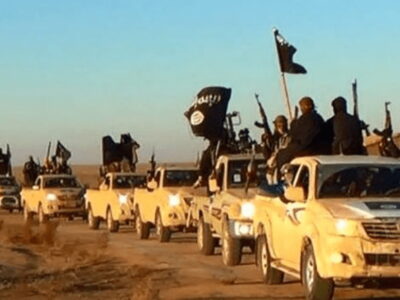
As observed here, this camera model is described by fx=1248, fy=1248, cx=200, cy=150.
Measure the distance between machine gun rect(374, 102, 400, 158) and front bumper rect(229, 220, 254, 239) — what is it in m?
9.84

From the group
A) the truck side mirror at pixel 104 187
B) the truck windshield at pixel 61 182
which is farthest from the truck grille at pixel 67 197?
the truck side mirror at pixel 104 187

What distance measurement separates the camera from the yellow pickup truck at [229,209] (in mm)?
19984

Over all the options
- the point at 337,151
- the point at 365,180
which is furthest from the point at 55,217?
the point at 365,180

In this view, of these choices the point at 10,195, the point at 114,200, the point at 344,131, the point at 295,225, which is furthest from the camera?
the point at 10,195

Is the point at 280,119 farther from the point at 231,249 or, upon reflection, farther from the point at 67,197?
the point at 67,197

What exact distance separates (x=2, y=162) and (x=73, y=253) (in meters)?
34.3

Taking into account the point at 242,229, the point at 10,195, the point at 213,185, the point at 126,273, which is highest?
the point at 213,185

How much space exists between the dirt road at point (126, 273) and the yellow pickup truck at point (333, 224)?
2.65 ft

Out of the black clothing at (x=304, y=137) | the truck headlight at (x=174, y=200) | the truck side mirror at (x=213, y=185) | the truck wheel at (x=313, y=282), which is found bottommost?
the truck wheel at (x=313, y=282)

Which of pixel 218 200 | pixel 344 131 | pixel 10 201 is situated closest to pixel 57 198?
pixel 10 201

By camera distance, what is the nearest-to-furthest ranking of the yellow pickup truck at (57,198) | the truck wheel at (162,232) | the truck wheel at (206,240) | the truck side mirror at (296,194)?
the truck side mirror at (296,194), the truck wheel at (206,240), the truck wheel at (162,232), the yellow pickup truck at (57,198)

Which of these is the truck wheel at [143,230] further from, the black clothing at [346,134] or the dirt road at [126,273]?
the black clothing at [346,134]

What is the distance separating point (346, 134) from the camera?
1745cm

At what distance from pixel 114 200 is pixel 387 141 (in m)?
7.38
